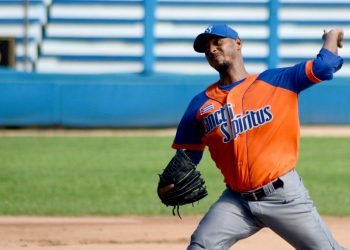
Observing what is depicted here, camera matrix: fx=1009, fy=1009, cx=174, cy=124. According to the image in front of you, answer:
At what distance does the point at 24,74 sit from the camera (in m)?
18.2

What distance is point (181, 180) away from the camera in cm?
577

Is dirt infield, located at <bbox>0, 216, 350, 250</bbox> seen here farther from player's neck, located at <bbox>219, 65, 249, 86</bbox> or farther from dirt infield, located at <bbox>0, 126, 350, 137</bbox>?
dirt infield, located at <bbox>0, 126, 350, 137</bbox>

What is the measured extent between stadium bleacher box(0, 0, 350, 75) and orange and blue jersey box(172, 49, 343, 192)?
16.4 m

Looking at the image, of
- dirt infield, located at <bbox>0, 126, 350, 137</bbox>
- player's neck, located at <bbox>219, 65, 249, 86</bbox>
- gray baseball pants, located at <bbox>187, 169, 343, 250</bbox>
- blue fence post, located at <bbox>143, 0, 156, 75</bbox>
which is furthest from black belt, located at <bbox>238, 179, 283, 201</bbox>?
blue fence post, located at <bbox>143, 0, 156, 75</bbox>

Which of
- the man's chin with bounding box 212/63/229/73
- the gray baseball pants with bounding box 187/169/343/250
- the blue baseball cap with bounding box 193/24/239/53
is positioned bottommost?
the gray baseball pants with bounding box 187/169/343/250

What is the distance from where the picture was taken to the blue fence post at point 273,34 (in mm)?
20734

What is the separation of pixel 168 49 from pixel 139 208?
476 inches

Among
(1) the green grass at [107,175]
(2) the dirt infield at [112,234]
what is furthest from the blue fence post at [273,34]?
(2) the dirt infield at [112,234]

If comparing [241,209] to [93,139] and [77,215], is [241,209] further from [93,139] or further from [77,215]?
[93,139]

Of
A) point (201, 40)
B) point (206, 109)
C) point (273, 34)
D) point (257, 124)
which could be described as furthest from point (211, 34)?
point (273, 34)

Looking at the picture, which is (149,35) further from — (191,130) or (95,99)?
(191,130)

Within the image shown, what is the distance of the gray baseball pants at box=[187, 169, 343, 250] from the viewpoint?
5.52 metres

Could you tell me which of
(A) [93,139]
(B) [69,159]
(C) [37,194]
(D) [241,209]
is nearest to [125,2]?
(A) [93,139]

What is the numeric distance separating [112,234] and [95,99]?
366 inches
